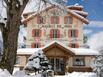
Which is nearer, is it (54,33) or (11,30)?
(11,30)

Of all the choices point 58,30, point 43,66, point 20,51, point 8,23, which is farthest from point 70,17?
point 8,23

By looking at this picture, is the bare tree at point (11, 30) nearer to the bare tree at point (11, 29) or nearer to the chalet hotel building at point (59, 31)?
the bare tree at point (11, 29)

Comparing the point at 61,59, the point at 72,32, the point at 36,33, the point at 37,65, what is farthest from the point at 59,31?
the point at 37,65

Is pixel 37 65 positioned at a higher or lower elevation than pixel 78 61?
lower

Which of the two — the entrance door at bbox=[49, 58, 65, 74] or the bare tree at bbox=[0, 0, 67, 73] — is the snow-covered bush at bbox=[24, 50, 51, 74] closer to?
the bare tree at bbox=[0, 0, 67, 73]

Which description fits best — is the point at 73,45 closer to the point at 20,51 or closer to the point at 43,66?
the point at 20,51

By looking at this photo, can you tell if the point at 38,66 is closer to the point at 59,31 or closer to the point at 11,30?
the point at 11,30

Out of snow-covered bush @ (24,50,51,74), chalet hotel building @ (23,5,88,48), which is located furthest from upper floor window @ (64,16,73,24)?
snow-covered bush @ (24,50,51,74)

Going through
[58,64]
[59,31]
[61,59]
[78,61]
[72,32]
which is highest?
[59,31]

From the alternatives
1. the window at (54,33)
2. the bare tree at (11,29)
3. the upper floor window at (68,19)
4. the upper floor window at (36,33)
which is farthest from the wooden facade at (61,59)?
the bare tree at (11,29)

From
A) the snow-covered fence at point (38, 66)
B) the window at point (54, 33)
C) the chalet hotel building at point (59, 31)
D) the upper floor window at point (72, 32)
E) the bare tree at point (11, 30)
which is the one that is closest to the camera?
the bare tree at point (11, 30)

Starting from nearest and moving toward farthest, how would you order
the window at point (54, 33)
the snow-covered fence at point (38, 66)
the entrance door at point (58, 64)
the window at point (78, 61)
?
the snow-covered fence at point (38, 66)
the entrance door at point (58, 64)
the window at point (78, 61)
the window at point (54, 33)

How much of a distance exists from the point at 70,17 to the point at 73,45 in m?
4.54

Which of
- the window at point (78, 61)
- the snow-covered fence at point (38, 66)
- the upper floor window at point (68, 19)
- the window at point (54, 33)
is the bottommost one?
the snow-covered fence at point (38, 66)
